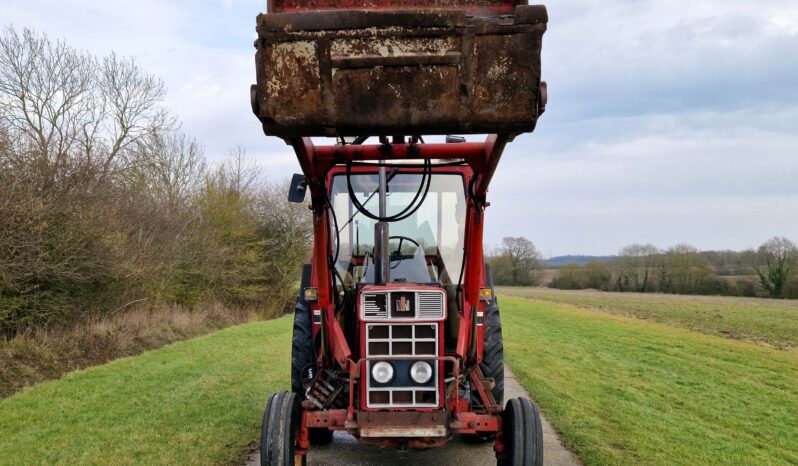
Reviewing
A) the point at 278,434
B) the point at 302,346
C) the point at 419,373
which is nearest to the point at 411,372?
the point at 419,373

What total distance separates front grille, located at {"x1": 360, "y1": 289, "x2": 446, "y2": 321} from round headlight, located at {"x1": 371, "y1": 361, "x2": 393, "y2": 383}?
364 millimetres

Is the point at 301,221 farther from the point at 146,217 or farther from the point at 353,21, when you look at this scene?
the point at 353,21

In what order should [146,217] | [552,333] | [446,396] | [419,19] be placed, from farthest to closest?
1. [552,333]
2. [146,217]
3. [446,396]
4. [419,19]

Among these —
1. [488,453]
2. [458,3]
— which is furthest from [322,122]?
[488,453]

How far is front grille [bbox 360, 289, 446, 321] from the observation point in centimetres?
471

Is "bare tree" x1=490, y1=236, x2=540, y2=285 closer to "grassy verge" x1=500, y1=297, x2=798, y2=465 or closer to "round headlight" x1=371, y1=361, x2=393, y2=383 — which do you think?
"grassy verge" x1=500, y1=297, x2=798, y2=465

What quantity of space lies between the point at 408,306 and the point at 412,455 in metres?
2.00

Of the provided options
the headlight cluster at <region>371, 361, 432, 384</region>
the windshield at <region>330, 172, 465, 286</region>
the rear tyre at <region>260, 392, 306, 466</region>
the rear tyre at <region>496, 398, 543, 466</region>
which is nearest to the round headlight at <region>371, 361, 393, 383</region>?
the headlight cluster at <region>371, 361, 432, 384</region>

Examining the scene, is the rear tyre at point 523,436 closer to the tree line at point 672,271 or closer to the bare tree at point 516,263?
the tree line at point 672,271

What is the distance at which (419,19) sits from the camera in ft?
9.55

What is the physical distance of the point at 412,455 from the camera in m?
5.99

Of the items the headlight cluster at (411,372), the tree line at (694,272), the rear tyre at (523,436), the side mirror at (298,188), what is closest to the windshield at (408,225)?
the side mirror at (298,188)

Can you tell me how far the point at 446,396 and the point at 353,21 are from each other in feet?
9.26

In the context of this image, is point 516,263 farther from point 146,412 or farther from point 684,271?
point 146,412
